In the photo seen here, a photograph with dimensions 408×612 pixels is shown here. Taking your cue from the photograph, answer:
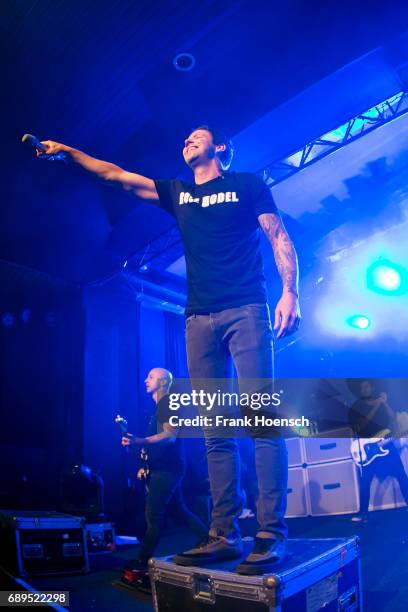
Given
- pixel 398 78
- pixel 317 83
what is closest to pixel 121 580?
pixel 317 83

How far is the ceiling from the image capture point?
430 cm

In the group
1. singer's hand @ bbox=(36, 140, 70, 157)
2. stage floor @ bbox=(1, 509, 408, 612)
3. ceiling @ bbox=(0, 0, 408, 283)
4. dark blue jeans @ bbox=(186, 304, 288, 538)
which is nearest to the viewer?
dark blue jeans @ bbox=(186, 304, 288, 538)

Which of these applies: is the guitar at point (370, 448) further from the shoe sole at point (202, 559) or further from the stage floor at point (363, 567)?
the shoe sole at point (202, 559)

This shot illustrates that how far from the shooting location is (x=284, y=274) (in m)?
2.22

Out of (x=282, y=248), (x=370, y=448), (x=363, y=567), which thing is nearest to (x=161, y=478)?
(x=363, y=567)

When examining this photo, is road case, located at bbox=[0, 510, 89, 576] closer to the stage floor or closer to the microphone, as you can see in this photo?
the stage floor

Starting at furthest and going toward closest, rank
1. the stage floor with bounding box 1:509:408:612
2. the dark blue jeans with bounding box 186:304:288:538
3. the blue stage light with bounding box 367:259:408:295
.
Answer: the blue stage light with bounding box 367:259:408:295
the stage floor with bounding box 1:509:408:612
the dark blue jeans with bounding box 186:304:288:538

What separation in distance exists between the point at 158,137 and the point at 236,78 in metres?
1.19

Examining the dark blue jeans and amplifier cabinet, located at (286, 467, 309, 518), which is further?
amplifier cabinet, located at (286, 467, 309, 518)

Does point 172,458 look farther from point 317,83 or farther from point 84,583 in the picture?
point 317,83

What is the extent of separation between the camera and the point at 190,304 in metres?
2.34

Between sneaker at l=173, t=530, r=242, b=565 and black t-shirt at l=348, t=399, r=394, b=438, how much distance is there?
539 cm

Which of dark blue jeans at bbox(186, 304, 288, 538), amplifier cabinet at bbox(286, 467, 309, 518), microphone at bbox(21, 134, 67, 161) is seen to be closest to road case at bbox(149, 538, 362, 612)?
dark blue jeans at bbox(186, 304, 288, 538)

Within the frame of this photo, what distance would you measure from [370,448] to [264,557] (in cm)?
544
